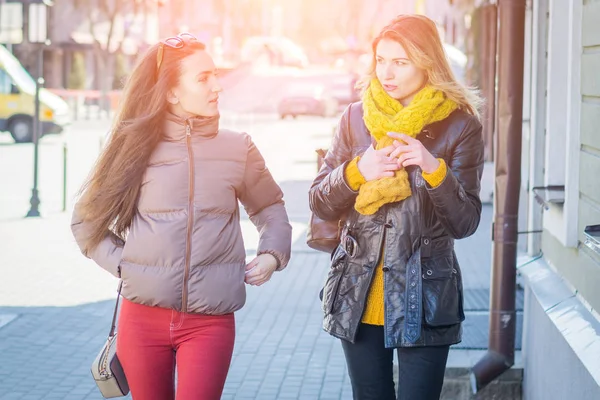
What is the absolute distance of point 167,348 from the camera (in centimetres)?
376

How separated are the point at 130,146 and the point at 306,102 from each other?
41.2 meters

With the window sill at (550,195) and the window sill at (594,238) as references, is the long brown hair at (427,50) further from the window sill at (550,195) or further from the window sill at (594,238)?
the window sill at (550,195)

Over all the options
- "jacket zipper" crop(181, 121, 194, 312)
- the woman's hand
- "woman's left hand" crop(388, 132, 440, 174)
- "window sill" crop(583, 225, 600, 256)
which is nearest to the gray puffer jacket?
Answer: "jacket zipper" crop(181, 121, 194, 312)

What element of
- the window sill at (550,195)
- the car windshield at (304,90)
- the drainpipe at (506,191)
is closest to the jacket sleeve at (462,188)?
the window sill at (550,195)

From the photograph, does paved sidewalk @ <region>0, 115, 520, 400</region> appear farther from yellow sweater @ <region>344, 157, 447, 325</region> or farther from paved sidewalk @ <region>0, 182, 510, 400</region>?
yellow sweater @ <region>344, 157, 447, 325</region>

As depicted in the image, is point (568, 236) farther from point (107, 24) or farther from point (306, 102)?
point (107, 24)

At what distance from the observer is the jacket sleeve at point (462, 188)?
3.66 m

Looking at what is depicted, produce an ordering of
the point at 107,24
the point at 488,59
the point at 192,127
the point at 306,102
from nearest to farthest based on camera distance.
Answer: the point at 192,127 < the point at 488,59 < the point at 306,102 < the point at 107,24

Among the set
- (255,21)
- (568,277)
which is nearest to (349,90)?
(568,277)

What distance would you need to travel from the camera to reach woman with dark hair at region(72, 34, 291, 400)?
373 cm

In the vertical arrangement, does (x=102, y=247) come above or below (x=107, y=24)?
below

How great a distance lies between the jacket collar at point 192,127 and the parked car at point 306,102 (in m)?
40.9

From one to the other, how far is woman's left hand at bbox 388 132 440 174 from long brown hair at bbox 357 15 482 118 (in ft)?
0.84

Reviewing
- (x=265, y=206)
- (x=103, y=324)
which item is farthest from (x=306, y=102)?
(x=265, y=206)
